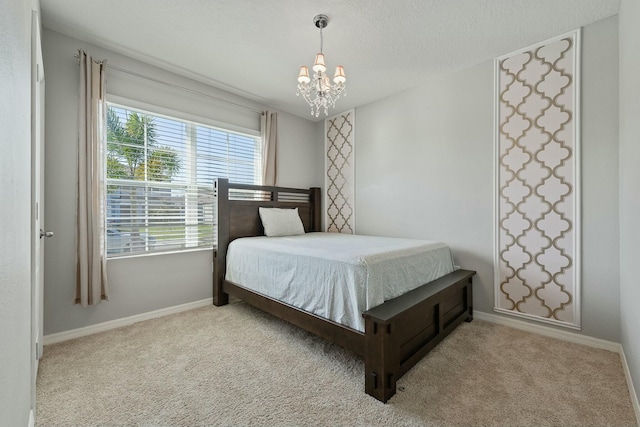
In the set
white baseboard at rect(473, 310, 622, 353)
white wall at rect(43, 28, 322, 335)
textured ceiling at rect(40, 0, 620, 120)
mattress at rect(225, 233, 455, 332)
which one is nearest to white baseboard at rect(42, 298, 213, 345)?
white wall at rect(43, 28, 322, 335)

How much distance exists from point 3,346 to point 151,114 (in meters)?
2.68

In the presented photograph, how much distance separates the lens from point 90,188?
2346 mm

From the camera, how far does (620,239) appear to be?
2.05 metres

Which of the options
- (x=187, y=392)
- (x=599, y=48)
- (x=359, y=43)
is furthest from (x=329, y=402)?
(x=599, y=48)

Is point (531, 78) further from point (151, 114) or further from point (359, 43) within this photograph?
point (151, 114)

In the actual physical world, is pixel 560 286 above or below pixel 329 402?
above

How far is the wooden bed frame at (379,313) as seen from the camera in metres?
1.61

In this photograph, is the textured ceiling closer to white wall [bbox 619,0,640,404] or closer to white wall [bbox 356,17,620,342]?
white wall [bbox 356,17,620,342]

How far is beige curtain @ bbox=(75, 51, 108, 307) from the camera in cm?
231

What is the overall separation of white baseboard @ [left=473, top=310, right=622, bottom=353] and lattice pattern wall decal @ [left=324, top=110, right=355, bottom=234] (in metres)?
1.88

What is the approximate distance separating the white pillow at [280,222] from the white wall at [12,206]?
2.39 metres

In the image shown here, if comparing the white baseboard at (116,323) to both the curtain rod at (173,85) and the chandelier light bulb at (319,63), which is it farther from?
the chandelier light bulb at (319,63)

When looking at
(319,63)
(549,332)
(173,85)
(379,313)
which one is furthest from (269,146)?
(549,332)

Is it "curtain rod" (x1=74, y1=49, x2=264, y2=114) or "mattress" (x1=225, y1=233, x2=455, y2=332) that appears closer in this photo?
"mattress" (x1=225, y1=233, x2=455, y2=332)
